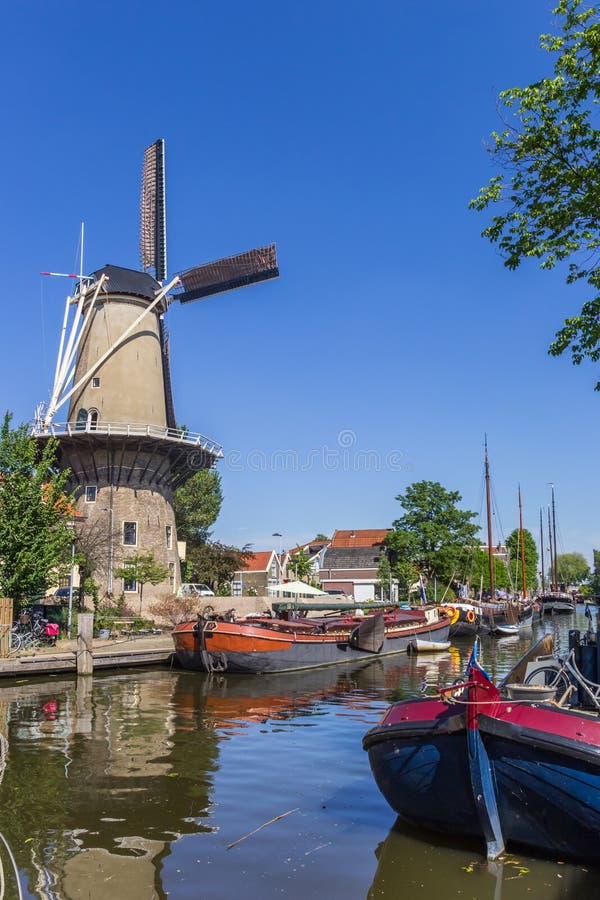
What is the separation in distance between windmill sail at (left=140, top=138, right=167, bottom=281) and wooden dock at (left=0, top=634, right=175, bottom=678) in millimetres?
27721

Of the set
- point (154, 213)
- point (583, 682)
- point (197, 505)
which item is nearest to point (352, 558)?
point (197, 505)

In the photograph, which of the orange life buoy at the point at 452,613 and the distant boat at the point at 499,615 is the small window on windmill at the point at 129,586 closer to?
the orange life buoy at the point at 452,613

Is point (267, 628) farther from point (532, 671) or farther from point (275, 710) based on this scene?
point (532, 671)

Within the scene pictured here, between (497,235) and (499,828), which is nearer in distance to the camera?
(499,828)

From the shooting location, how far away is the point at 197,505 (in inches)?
2616

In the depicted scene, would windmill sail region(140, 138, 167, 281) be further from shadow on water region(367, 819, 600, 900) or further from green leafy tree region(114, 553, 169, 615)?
shadow on water region(367, 819, 600, 900)

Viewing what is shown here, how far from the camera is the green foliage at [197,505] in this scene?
64.7 metres

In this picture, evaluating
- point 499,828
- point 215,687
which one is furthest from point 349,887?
point 215,687

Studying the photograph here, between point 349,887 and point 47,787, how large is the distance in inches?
209

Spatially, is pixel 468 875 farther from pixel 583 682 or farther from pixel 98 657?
pixel 98 657

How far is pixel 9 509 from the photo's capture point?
26625 mm

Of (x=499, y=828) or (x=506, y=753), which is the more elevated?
(x=506, y=753)

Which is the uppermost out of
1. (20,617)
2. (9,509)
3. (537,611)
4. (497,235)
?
(497,235)

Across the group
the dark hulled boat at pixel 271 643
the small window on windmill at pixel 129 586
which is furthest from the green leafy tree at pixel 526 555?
the dark hulled boat at pixel 271 643
